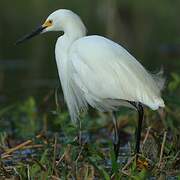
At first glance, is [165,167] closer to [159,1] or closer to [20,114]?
[20,114]

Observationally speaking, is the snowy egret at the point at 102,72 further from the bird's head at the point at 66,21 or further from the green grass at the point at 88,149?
the green grass at the point at 88,149

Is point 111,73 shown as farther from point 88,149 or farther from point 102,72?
point 88,149

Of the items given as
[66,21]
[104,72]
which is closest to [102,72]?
[104,72]

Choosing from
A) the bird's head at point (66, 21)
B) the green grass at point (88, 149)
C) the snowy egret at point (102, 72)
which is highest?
the bird's head at point (66, 21)

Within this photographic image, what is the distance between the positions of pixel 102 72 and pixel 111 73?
0.26 feet

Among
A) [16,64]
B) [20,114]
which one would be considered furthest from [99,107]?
[16,64]

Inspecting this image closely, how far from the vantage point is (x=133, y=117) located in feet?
25.7

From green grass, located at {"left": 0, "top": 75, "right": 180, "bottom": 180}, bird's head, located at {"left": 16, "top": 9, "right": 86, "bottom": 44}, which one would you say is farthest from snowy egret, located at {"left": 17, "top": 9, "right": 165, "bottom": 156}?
green grass, located at {"left": 0, "top": 75, "right": 180, "bottom": 180}

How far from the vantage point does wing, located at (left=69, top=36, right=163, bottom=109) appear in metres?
5.81

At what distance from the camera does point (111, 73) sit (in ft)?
19.3

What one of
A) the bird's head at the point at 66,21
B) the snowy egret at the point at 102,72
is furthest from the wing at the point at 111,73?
the bird's head at the point at 66,21

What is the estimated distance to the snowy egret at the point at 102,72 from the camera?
229 inches

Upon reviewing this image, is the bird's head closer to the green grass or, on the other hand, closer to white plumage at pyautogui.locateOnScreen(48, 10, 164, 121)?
white plumage at pyautogui.locateOnScreen(48, 10, 164, 121)

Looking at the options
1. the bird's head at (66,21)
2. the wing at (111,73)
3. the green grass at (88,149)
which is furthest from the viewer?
the bird's head at (66,21)
